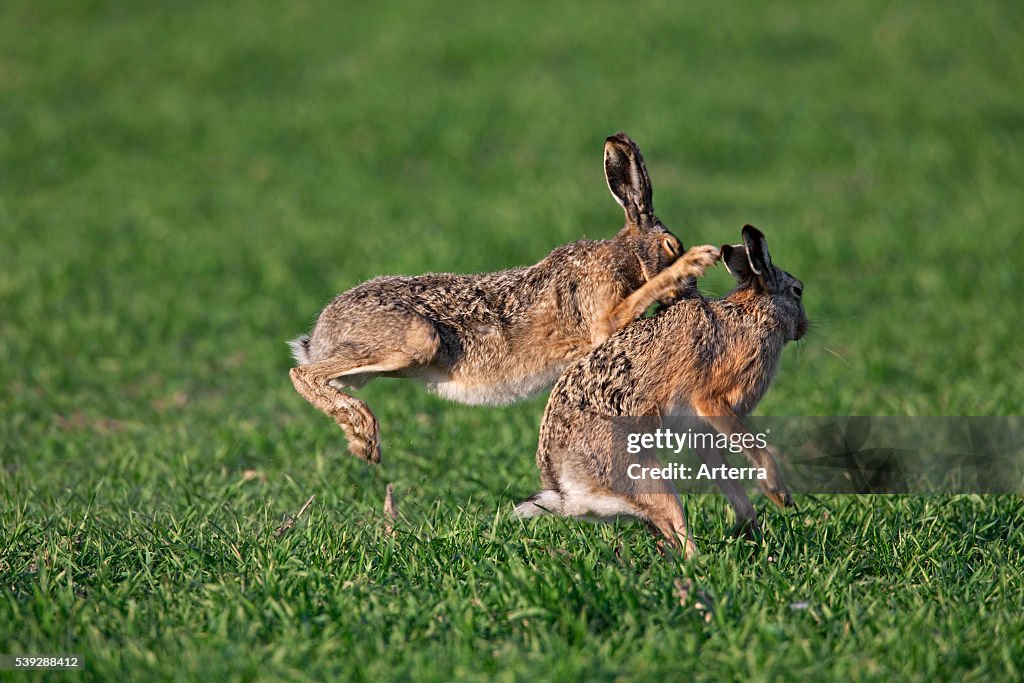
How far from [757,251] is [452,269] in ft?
17.1

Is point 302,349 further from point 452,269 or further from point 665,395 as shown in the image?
point 452,269

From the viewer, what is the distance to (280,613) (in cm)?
408

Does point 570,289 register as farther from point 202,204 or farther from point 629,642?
point 202,204

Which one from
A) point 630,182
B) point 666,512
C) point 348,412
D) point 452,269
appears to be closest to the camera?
point 666,512

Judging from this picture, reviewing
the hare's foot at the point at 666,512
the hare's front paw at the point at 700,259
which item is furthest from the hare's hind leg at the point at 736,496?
the hare's front paw at the point at 700,259

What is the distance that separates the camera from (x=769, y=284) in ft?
16.8

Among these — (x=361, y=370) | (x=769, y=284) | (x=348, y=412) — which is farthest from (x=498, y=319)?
(x=769, y=284)

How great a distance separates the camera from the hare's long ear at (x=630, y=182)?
5.21 meters

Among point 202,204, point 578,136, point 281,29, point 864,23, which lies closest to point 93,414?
point 202,204

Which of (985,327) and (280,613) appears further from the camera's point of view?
(985,327)

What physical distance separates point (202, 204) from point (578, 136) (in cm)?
472

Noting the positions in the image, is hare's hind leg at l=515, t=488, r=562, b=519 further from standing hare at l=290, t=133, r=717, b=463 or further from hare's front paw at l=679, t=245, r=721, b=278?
hare's front paw at l=679, t=245, r=721, b=278
